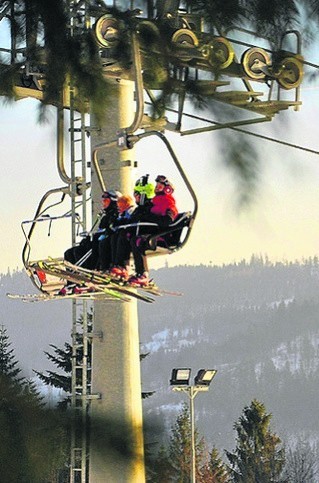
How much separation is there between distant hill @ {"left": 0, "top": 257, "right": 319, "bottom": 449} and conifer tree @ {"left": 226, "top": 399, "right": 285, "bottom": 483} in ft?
2.33

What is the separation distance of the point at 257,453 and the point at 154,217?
24.3 meters

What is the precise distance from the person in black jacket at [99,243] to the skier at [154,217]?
1.33 feet

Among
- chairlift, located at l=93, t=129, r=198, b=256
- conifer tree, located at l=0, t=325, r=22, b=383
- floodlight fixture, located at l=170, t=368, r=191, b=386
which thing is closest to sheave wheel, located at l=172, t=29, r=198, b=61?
conifer tree, located at l=0, t=325, r=22, b=383

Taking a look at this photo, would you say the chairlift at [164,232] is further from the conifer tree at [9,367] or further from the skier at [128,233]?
the conifer tree at [9,367]

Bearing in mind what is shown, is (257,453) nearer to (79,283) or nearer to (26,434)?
(79,283)

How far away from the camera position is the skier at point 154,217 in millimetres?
11148

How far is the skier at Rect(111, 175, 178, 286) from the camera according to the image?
1115cm

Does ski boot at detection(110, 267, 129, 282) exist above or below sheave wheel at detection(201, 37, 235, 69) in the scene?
above

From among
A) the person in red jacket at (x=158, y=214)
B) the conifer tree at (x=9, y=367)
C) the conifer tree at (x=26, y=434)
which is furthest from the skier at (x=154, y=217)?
the conifer tree at (x=26, y=434)

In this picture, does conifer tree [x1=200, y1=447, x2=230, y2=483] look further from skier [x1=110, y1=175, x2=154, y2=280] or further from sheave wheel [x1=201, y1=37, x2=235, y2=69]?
sheave wheel [x1=201, y1=37, x2=235, y2=69]

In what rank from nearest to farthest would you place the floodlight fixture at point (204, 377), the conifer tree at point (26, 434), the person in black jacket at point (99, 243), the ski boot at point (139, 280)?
the conifer tree at point (26, 434) → the ski boot at point (139, 280) → the person in black jacket at point (99, 243) → the floodlight fixture at point (204, 377)

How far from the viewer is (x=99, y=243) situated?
12.1m

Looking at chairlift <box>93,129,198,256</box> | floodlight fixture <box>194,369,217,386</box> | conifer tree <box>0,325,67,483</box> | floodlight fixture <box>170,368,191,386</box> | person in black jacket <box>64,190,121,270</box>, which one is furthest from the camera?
floodlight fixture <box>194,369,217,386</box>

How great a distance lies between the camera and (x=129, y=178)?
55.0 feet
